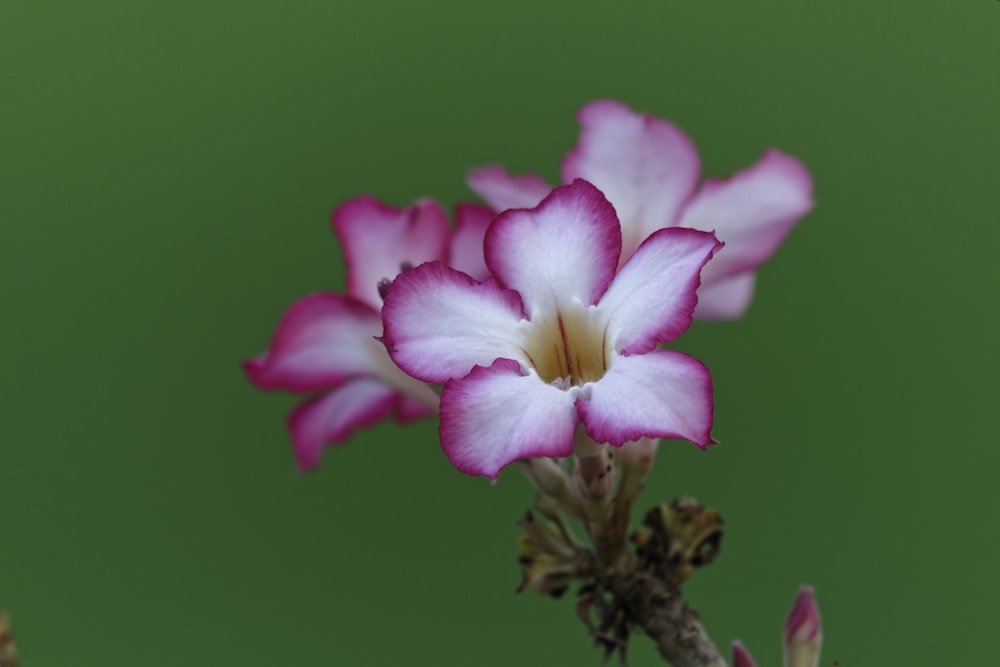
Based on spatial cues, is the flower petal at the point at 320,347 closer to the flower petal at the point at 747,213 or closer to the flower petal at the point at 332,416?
the flower petal at the point at 332,416

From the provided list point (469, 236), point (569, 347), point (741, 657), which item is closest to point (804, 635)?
point (741, 657)

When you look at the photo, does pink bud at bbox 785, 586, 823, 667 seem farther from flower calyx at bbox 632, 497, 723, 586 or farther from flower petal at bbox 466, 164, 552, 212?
flower petal at bbox 466, 164, 552, 212

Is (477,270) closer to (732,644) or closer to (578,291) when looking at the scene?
(578,291)

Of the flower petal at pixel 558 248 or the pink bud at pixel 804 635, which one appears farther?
the pink bud at pixel 804 635

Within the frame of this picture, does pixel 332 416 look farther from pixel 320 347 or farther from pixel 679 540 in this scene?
pixel 679 540

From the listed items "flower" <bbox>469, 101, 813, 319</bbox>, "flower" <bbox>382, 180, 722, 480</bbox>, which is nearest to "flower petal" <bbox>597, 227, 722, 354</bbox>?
"flower" <bbox>382, 180, 722, 480</bbox>

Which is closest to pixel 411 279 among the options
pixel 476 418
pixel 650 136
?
pixel 476 418

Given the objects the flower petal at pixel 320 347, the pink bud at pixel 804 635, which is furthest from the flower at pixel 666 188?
the pink bud at pixel 804 635
